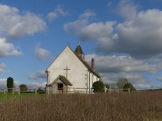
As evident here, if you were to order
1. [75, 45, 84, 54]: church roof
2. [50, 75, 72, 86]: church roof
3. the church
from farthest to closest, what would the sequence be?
[75, 45, 84, 54]: church roof < the church < [50, 75, 72, 86]: church roof

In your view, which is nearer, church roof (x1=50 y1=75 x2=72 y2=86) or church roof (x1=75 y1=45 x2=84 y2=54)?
church roof (x1=50 y1=75 x2=72 y2=86)

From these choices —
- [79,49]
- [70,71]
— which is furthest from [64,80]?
[79,49]

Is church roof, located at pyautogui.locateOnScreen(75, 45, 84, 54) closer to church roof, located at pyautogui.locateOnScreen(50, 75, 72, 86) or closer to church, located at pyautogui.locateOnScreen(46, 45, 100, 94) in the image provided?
church, located at pyautogui.locateOnScreen(46, 45, 100, 94)

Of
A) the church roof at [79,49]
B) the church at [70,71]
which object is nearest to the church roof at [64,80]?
the church at [70,71]

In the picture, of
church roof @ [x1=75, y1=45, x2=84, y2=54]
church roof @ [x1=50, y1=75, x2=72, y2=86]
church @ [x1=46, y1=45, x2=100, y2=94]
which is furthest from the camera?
church roof @ [x1=75, y1=45, x2=84, y2=54]

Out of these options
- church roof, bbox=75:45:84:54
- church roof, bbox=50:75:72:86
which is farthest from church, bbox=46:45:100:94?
church roof, bbox=75:45:84:54

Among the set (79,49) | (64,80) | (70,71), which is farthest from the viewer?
(79,49)

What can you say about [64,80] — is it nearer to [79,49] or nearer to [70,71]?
[70,71]

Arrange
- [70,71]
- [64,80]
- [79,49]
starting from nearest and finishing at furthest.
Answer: [64,80] < [70,71] < [79,49]

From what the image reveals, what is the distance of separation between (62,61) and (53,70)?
1.96 metres

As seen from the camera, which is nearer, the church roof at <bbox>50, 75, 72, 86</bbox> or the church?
the church roof at <bbox>50, 75, 72, 86</bbox>

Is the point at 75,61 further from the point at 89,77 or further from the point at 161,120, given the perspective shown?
the point at 161,120

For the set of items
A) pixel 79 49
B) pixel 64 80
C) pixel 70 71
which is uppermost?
pixel 79 49

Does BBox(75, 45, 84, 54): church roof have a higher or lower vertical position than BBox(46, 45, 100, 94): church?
higher
